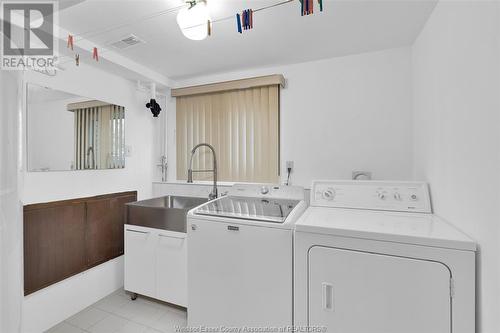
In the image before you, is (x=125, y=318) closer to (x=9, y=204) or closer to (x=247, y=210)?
(x=247, y=210)

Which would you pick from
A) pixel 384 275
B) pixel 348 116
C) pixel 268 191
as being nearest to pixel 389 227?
pixel 384 275

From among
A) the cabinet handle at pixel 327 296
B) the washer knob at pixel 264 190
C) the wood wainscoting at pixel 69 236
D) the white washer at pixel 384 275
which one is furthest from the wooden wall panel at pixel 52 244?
the cabinet handle at pixel 327 296

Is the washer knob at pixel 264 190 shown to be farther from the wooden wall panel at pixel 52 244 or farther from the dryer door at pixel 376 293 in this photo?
the wooden wall panel at pixel 52 244

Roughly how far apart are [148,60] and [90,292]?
2202 millimetres

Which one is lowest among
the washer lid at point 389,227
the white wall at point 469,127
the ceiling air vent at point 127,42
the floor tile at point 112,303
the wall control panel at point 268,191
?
the floor tile at point 112,303

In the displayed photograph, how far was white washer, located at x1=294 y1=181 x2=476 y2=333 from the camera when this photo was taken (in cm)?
104

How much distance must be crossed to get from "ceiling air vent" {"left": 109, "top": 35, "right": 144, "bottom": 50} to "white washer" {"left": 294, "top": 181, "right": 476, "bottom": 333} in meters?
1.85

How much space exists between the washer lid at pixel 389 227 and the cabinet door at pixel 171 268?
1114 millimetres

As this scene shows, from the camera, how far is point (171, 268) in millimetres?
1999

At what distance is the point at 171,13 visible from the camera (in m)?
1.55

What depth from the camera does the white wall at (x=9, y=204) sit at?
47 centimetres

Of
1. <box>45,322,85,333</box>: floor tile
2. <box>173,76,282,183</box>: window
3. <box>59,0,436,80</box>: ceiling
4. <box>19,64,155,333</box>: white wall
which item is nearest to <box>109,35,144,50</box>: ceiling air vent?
<box>59,0,436,80</box>: ceiling

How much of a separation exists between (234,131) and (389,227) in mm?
1741

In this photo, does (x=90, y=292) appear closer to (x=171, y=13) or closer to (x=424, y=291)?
(x=171, y=13)
